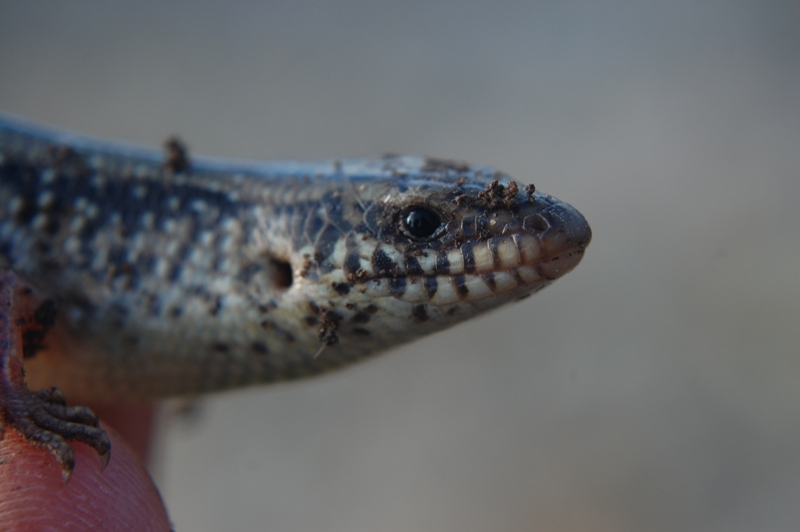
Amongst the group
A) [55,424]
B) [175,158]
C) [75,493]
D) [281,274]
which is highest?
[175,158]

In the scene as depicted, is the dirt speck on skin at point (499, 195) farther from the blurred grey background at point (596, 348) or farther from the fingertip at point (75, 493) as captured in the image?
the blurred grey background at point (596, 348)

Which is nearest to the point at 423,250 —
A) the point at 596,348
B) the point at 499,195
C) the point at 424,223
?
the point at 424,223

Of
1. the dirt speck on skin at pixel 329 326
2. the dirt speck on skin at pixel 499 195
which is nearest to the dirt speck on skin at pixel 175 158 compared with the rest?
the dirt speck on skin at pixel 329 326

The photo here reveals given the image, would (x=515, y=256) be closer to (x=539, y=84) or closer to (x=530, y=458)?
(x=530, y=458)

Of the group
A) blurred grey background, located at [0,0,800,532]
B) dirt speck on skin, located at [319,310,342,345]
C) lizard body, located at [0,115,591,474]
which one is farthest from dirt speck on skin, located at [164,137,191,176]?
blurred grey background, located at [0,0,800,532]

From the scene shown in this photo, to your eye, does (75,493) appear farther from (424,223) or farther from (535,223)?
(535,223)
